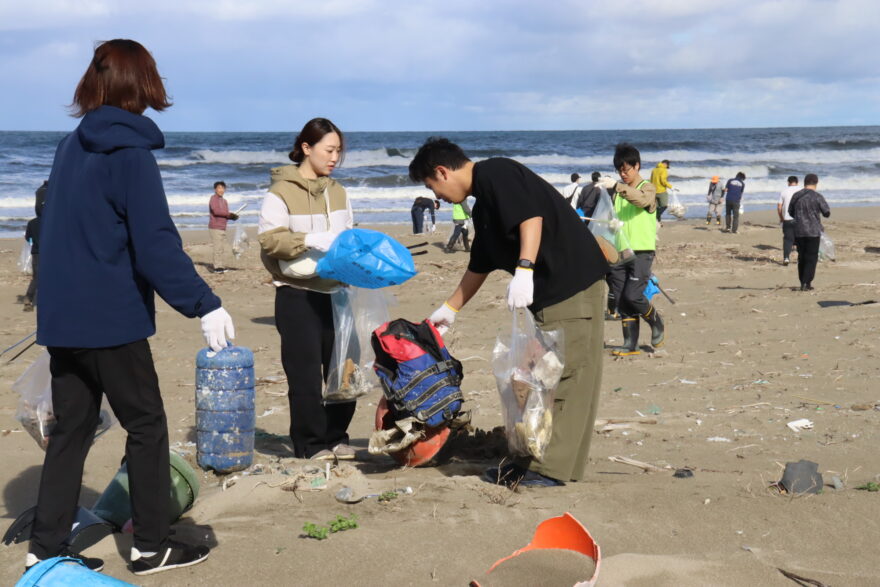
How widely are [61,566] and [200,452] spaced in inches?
83.4

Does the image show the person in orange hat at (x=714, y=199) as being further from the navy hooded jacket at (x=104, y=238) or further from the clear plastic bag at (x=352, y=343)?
the navy hooded jacket at (x=104, y=238)

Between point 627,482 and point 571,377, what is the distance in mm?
670

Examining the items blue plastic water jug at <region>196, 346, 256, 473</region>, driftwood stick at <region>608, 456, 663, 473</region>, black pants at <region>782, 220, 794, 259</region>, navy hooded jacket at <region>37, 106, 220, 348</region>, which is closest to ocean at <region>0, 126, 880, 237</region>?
black pants at <region>782, 220, 794, 259</region>

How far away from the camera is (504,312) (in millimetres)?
11523

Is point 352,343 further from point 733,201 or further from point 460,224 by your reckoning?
point 733,201

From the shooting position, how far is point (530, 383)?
14.3 feet

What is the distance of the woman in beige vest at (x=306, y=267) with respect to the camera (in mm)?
4828

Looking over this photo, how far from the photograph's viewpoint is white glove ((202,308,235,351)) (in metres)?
3.39

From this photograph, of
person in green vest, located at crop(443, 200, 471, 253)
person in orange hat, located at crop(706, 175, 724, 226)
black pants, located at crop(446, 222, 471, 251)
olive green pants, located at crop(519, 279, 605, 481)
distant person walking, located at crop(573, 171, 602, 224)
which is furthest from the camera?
person in orange hat, located at crop(706, 175, 724, 226)

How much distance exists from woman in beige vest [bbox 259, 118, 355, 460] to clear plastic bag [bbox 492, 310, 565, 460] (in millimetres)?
1114

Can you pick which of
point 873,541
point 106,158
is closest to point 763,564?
point 873,541

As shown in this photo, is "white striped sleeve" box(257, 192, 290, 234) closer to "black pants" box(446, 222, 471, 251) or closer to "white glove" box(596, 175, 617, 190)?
"white glove" box(596, 175, 617, 190)

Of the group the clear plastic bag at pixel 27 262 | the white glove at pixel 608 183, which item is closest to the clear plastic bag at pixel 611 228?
the white glove at pixel 608 183

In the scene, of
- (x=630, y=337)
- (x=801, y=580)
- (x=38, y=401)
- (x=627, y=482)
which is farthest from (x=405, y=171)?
(x=801, y=580)
